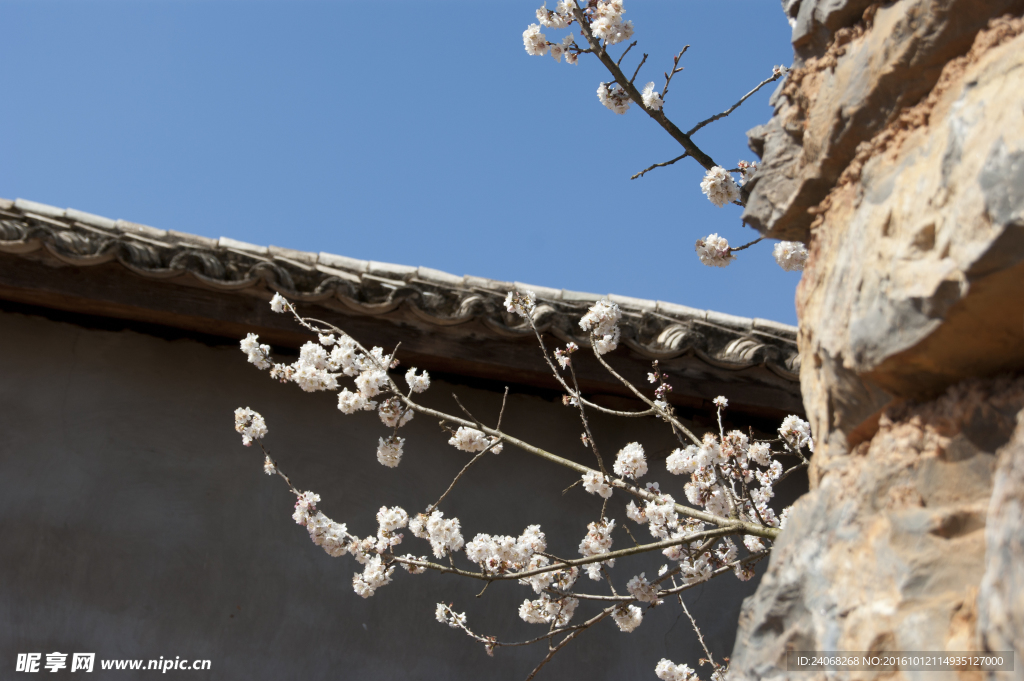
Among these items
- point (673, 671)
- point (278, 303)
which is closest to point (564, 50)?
point (278, 303)

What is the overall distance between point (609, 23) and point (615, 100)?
0.90 feet

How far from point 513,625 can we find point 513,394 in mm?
950

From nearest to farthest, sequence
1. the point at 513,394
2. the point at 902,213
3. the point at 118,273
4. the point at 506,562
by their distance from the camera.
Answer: the point at 902,213, the point at 506,562, the point at 118,273, the point at 513,394

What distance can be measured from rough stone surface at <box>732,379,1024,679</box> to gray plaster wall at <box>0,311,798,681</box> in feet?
7.78

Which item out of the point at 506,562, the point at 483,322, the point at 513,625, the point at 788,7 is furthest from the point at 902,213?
the point at 513,625

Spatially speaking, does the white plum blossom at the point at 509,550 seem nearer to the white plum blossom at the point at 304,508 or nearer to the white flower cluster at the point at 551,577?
the white flower cluster at the point at 551,577

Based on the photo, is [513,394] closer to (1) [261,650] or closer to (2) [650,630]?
(2) [650,630]

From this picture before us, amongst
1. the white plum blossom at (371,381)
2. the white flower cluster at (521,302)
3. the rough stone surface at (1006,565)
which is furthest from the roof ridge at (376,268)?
the rough stone surface at (1006,565)

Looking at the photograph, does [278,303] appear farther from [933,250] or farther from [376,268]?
[933,250]

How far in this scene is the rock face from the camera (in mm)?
824

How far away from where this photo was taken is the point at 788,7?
134 centimetres

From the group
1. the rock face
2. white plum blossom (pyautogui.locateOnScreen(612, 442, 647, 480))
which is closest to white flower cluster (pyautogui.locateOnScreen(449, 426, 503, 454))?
white plum blossom (pyautogui.locateOnScreen(612, 442, 647, 480))

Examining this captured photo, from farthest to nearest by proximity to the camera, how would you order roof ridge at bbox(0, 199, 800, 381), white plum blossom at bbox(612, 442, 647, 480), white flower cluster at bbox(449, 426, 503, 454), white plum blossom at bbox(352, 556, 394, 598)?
roof ridge at bbox(0, 199, 800, 381) → white flower cluster at bbox(449, 426, 503, 454) → white plum blossom at bbox(352, 556, 394, 598) → white plum blossom at bbox(612, 442, 647, 480)

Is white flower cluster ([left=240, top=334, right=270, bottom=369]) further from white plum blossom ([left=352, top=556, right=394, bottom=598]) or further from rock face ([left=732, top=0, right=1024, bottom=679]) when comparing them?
rock face ([left=732, top=0, right=1024, bottom=679])
